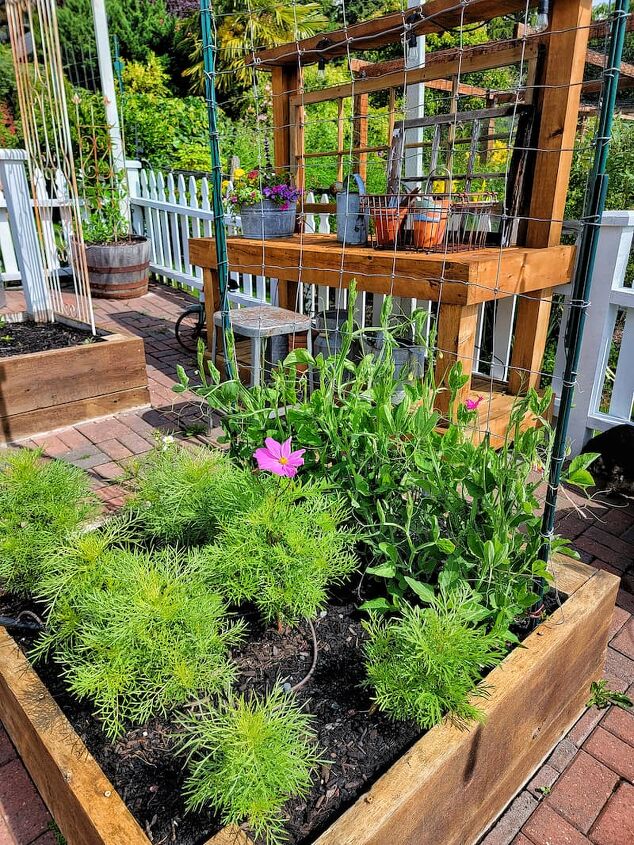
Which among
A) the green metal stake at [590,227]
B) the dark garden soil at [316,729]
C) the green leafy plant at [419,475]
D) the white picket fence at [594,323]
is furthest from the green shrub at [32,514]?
the white picket fence at [594,323]

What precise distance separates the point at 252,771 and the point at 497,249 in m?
2.72

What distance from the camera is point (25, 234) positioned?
4.32m

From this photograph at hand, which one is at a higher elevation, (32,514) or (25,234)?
(25,234)

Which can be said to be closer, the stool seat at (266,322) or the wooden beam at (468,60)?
the wooden beam at (468,60)

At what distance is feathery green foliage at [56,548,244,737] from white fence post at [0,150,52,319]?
3535 millimetres

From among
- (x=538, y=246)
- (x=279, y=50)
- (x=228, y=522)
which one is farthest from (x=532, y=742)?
(x=279, y=50)

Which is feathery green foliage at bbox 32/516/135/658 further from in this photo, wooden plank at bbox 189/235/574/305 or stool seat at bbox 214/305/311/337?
stool seat at bbox 214/305/311/337

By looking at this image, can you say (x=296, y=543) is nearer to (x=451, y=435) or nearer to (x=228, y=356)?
(x=451, y=435)

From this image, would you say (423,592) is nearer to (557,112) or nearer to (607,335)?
(607,335)

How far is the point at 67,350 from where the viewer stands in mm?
3580

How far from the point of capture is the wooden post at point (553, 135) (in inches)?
110

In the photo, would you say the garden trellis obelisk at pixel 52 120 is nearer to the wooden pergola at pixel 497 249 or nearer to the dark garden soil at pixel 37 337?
the dark garden soil at pixel 37 337

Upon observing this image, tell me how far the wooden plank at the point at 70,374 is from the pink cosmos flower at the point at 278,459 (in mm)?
2393

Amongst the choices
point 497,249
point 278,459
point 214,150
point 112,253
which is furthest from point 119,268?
point 278,459
